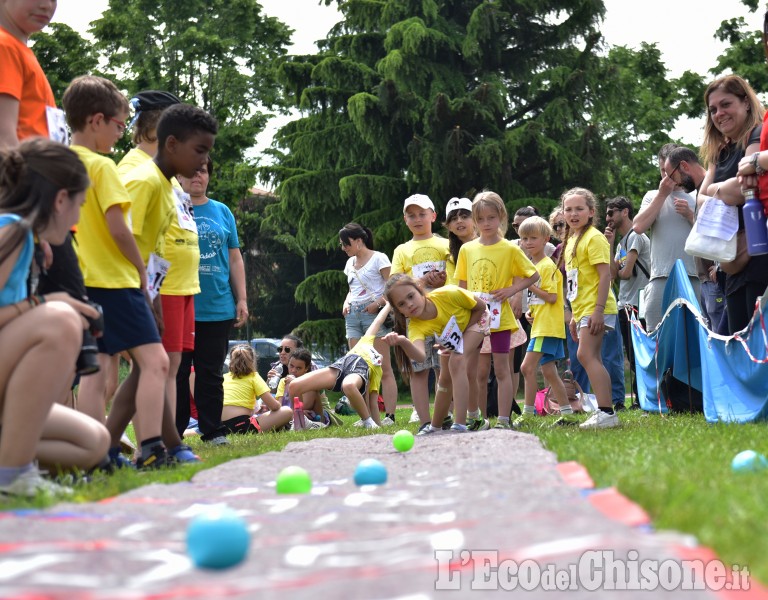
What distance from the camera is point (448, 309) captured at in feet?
25.5

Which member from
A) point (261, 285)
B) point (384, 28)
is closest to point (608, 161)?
point (384, 28)

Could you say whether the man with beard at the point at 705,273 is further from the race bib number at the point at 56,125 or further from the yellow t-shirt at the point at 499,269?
the race bib number at the point at 56,125

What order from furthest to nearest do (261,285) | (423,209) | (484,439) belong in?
(261,285)
(423,209)
(484,439)

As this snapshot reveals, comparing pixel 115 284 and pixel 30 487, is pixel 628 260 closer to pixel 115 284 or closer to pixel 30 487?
pixel 115 284

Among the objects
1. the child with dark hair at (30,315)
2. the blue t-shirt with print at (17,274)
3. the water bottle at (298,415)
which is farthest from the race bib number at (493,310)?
the blue t-shirt with print at (17,274)

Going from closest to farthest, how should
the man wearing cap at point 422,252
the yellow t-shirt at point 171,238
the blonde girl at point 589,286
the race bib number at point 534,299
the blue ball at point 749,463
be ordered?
the blue ball at point 749,463 < the yellow t-shirt at point 171,238 < the blonde girl at point 589,286 < the man wearing cap at point 422,252 < the race bib number at point 534,299

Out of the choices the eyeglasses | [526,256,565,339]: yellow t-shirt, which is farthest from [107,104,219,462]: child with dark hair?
[526,256,565,339]: yellow t-shirt

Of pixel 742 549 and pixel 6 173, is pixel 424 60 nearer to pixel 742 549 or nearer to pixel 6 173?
pixel 6 173

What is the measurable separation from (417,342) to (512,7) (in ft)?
76.4

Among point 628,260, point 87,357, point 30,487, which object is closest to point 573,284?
point 628,260

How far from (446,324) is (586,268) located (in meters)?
1.52

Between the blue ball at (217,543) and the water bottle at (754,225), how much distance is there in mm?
5060

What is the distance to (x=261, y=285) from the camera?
137 ft

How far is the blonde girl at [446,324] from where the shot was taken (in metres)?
7.66
